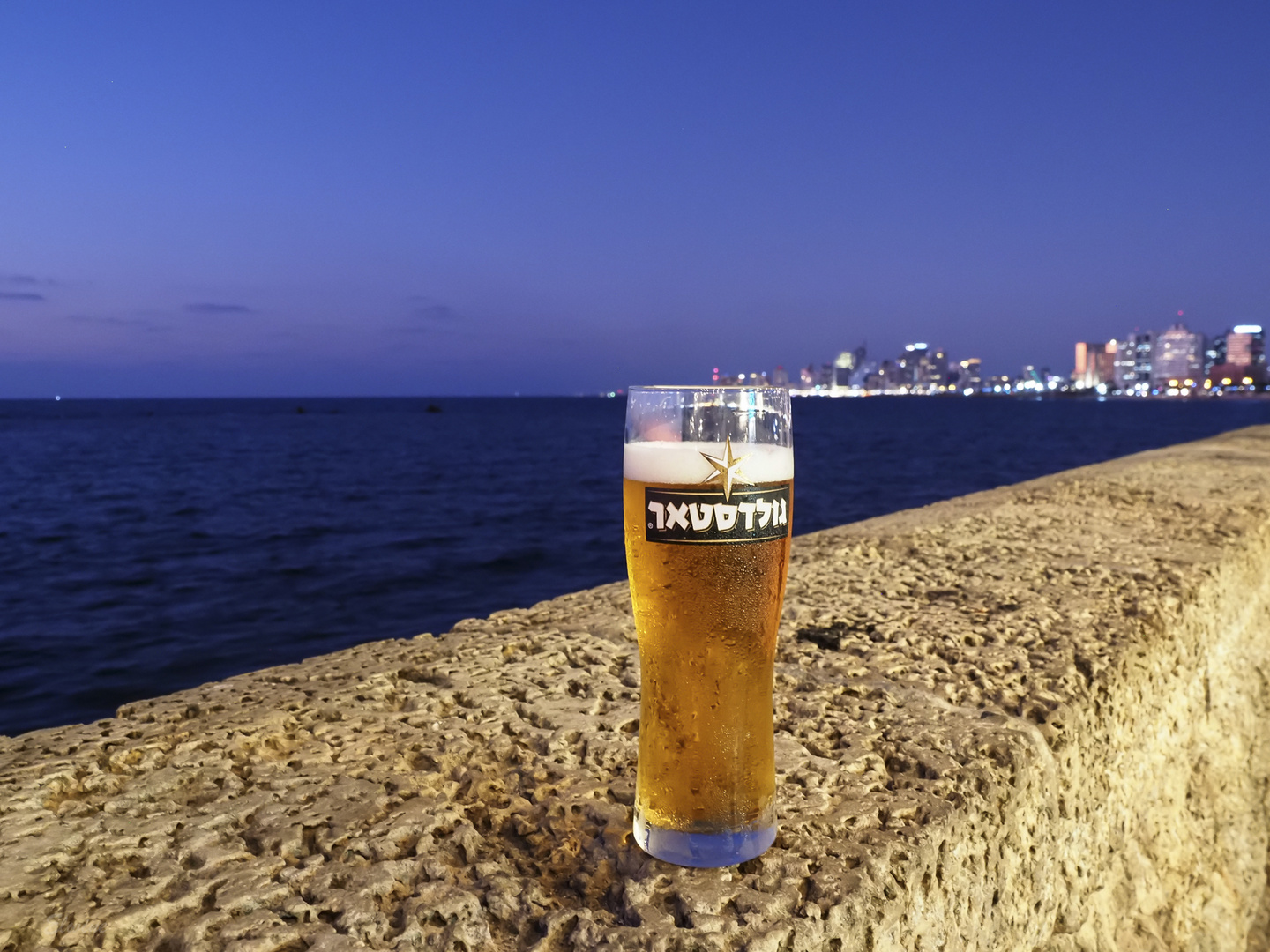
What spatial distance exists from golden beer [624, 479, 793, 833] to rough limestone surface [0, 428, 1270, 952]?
0.08 m

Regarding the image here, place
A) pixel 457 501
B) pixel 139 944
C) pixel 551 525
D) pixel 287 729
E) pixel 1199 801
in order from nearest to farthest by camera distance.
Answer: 1. pixel 139 944
2. pixel 287 729
3. pixel 1199 801
4. pixel 551 525
5. pixel 457 501

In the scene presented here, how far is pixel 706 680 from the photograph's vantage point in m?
1.24

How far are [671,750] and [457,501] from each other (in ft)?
70.1

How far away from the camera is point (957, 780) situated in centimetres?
134

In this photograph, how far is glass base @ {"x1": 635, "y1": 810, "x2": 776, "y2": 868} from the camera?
115 centimetres

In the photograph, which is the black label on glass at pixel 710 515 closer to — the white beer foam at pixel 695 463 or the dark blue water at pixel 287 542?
the white beer foam at pixel 695 463

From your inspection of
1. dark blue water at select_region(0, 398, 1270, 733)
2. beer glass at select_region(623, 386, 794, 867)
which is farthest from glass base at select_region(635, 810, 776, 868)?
dark blue water at select_region(0, 398, 1270, 733)

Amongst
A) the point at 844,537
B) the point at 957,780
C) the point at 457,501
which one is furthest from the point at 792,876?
the point at 457,501

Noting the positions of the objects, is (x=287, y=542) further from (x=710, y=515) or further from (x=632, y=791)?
(x=710, y=515)

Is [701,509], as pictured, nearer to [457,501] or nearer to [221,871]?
[221,871]

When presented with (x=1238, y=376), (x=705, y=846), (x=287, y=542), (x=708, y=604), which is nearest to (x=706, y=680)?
(x=708, y=604)

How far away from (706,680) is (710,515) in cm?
25

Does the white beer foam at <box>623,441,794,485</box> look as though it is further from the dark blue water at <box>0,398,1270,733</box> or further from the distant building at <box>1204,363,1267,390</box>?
the distant building at <box>1204,363,1267,390</box>

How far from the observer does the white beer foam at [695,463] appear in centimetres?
121
